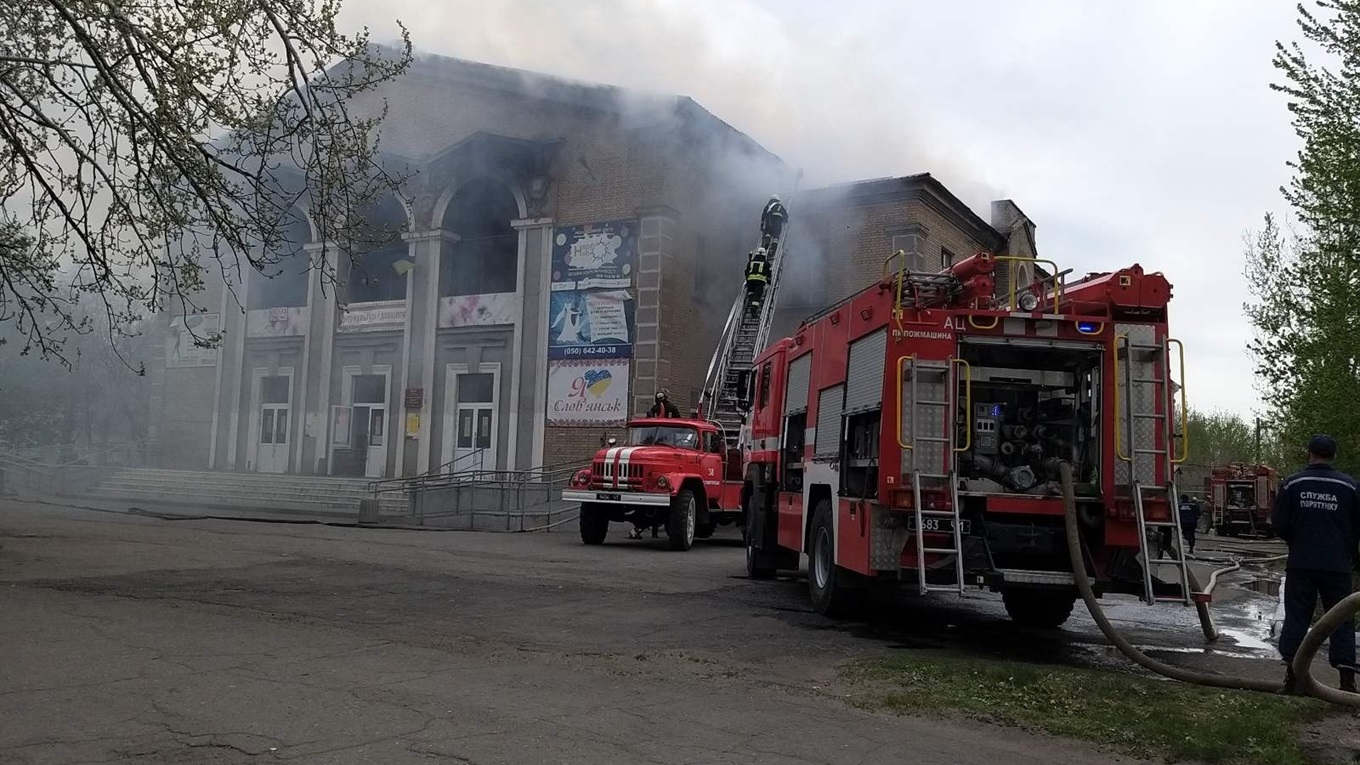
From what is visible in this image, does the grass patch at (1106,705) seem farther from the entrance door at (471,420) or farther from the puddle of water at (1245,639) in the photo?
the entrance door at (471,420)

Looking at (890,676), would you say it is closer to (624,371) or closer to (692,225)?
(624,371)

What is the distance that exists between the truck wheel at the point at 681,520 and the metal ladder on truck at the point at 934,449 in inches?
336

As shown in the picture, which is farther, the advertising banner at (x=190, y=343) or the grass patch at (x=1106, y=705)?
the advertising banner at (x=190, y=343)

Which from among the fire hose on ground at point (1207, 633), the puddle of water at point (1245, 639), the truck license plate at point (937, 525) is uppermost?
the truck license plate at point (937, 525)

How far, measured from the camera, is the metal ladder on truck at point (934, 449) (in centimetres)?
755

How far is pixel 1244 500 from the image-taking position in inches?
1282

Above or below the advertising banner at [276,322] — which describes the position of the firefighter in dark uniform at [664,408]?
below

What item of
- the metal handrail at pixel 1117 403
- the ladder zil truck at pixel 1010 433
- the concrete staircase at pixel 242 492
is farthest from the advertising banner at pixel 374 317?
the metal handrail at pixel 1117 403

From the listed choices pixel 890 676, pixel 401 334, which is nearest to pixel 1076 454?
pixel 890 676

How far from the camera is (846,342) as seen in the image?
9.12m

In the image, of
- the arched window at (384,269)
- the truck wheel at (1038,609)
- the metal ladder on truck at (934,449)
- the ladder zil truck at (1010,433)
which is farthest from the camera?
the arched window at (384,269)

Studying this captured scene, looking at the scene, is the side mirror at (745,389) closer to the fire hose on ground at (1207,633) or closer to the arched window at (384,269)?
the fire hose on ground at (1207,633)

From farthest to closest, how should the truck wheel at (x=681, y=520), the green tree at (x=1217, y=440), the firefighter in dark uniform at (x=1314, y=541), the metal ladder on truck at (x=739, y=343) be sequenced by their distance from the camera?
the green tree at (x=1217, y=440) < the metal ladder on truck at (x=739, y=343) < the truck wheel at (x=681, y=520) < the firefighter in dark uniform at (x=1314, y=541)

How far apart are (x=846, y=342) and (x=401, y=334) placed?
21869 mm
